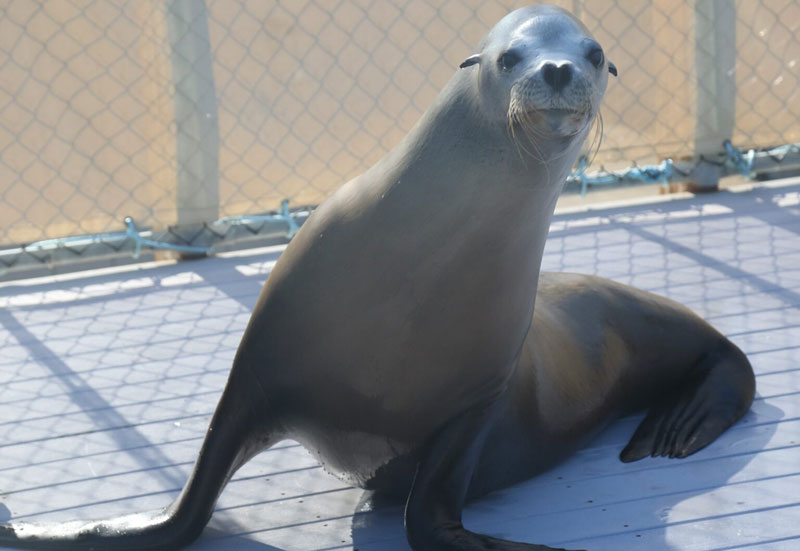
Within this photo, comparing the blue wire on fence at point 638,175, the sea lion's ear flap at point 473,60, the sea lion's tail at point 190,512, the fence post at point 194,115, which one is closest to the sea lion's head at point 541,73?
the sea lion's ear flap at point 473,60

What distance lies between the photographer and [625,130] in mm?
5828

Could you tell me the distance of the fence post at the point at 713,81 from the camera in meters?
5.55

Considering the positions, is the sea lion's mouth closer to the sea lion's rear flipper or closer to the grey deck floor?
the grey deck floor

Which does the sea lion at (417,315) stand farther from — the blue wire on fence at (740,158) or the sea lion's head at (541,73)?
the blue wire on fence at (740,158)

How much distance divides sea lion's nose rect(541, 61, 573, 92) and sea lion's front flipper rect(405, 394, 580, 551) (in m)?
0.75

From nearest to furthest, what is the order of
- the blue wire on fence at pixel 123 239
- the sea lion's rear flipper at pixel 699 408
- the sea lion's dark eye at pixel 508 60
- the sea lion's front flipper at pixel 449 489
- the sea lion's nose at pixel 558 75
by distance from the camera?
the sea lion's nose at pixel 558 75 → the sea lion's dark eye at pixel 508 60 → the sea lion's front flipper at pixel 449 489 → the sea lion's rear flipper at pixel 699 408 → the blue wire on fence at pixel 123 239

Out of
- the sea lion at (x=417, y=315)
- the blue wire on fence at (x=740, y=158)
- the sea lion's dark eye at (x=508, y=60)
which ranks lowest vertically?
the blue wire on fence at (x=740, y=158)

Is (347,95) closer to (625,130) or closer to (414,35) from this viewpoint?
(414,35)

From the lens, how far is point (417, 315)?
234 centimetres

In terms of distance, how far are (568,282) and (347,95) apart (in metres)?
2.67

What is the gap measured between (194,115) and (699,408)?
108 inches

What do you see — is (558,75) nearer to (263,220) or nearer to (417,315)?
(417,315)

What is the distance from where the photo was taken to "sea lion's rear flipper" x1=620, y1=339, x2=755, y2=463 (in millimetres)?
2984

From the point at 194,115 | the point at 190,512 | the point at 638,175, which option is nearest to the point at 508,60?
the point at 190,512
